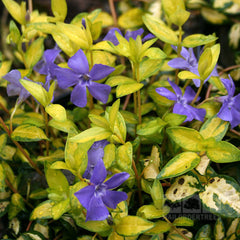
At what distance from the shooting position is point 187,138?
0.68 meters

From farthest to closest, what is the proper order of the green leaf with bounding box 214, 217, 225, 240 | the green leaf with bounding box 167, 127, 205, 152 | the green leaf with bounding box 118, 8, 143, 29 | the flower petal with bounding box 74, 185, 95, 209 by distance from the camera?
the green leaf with bounding box 118, 8, 143, 29
the green leaf with bounding box 214, 217, 225, 240
the green leaf with bounding box 167, 127, 205, 152
the flower petal with bounding box 74, 185, 95, 209

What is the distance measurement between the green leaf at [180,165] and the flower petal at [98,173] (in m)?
0.12

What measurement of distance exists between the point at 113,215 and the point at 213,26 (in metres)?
1.20

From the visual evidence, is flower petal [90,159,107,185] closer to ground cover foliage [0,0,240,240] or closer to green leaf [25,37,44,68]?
ground cover foliage [0,0,240,240]

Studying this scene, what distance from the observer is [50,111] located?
26.3 inches

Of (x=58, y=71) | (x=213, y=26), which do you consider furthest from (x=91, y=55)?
(x=213, y=26)

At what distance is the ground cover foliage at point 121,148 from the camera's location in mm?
636

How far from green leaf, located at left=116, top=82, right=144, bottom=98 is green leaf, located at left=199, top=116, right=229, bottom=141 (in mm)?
177

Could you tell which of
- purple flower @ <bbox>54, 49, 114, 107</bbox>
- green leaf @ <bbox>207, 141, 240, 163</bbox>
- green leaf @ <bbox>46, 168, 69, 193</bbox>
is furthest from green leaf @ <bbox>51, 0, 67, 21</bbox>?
green leaf @ <bbox>207, 141, 240, 163</bbox>

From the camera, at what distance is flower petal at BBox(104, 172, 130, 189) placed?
0.59 meters

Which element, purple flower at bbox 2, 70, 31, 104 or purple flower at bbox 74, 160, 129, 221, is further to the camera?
purple flower at bbox 2, 70, 31, 104

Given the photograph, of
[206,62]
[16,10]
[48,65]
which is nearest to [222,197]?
[206,62]

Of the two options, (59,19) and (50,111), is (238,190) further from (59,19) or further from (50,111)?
(59,19)

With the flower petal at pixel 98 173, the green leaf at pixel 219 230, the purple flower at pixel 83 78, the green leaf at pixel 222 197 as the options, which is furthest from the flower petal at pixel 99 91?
the green leaf at pixel 219 230
